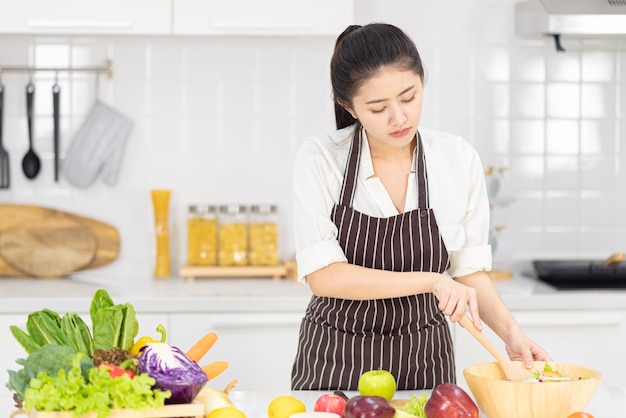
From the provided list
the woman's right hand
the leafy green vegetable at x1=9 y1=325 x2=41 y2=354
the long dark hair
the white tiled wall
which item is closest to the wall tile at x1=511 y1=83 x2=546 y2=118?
the white tiled wall

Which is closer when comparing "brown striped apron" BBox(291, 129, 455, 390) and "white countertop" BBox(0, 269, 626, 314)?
"brown striped apron" BBox(291, 129, 455, 390)

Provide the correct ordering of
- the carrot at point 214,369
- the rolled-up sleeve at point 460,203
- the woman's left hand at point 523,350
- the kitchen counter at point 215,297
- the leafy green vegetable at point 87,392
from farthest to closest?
the kitchen counter at point 215,297 → the rolled-up sleeve at point 460,203 → the woman's left hand at point 523,350 → the carrot at point 214,369 → the leafy green vegetable at point 87,392

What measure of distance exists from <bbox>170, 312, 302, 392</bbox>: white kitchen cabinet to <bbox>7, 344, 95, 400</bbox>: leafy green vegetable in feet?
4.80

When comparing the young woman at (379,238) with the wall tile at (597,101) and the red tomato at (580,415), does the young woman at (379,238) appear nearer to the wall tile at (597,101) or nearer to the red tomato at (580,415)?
the red tomato at (580,415)

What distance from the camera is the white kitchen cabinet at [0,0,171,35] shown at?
123 inches

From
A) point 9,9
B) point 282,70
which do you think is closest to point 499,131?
point 282,70

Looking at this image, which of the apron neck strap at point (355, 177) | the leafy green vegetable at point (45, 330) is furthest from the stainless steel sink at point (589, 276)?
the leafy green vegetable at point (45, 330)

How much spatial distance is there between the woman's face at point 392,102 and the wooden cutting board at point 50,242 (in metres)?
1.85

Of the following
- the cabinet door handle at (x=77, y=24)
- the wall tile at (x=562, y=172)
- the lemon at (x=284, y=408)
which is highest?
the cabinet door handle at (x=77, y=24)

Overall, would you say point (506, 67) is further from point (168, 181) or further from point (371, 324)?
point (371, 324)

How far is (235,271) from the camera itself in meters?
3.40

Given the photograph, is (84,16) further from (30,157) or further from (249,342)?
(249,342)

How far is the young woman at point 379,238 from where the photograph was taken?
6.56 feet

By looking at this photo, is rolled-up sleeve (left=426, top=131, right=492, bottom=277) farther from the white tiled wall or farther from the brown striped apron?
the white tiled wall
